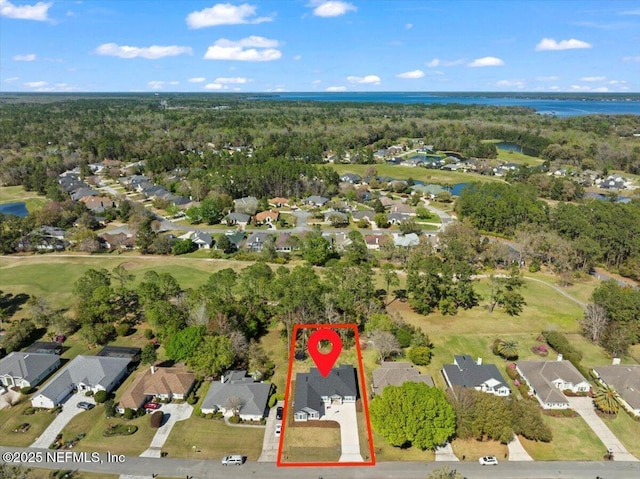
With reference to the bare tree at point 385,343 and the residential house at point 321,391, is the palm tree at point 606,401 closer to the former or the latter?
the bare tree at point 385,343

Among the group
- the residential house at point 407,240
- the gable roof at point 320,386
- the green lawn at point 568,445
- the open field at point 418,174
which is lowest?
the green lawn at point 568,445

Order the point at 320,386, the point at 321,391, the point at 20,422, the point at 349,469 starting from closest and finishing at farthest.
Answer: the point at 349,469 < the point at 20,422 < the point at 321,391 < the point at 320,386

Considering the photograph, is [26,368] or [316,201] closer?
[26,368]

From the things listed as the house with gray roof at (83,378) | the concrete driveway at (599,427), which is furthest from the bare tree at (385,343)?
the house with gray roof at (83,378)

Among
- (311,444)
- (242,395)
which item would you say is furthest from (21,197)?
(311,444)

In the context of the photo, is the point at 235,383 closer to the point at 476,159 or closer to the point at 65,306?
the point at 65,306

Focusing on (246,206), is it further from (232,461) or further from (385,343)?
(232,461)

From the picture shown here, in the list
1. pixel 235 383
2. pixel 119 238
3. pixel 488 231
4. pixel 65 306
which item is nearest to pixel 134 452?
pixel 235 383
